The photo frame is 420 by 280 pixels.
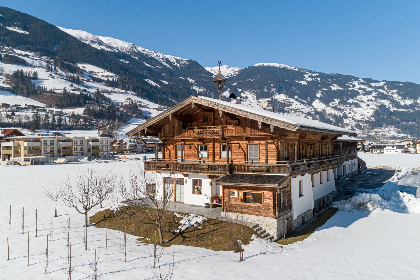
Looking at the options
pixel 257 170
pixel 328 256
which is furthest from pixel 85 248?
pixel 328 256

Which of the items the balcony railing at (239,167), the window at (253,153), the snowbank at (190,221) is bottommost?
the snowbank at (190,221)

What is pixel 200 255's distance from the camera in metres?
17.8

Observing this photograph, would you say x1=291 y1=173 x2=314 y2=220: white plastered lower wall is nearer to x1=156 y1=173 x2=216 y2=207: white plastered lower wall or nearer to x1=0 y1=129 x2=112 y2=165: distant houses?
x1=156 y1=173 x2=216 y2=207: white plastered lower wall

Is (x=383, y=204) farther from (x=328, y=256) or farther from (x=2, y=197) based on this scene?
(x=2, y=197)

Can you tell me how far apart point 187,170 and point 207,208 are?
4050 mm

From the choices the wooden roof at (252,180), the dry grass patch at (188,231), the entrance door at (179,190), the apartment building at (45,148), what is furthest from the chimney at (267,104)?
the apartment building at (45,148)

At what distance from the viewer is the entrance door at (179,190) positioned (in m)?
28.8

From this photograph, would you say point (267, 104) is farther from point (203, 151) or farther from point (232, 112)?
point (232, 112)

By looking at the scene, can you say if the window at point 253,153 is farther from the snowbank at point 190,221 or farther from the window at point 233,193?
the snowbank at point 190,221

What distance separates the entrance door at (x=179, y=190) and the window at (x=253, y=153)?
7824mm

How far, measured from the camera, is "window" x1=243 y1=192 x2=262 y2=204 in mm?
22491

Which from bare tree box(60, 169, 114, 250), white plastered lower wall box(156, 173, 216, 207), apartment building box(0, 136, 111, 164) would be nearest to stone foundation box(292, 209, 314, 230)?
white plastered lower wall box(156, 173, 216, 207)

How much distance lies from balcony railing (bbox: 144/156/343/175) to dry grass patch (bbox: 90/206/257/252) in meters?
4.55

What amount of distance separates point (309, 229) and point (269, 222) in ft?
17.5
